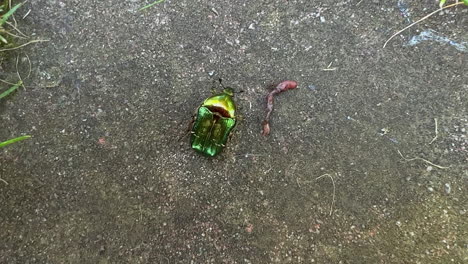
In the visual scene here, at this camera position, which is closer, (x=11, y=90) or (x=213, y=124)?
(x=213, y=124)

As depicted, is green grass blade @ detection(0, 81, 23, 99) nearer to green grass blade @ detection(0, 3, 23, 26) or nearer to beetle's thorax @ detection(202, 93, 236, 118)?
green grass blade @ detection(0, 3, 23, 26)

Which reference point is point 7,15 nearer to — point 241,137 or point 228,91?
point 228,91

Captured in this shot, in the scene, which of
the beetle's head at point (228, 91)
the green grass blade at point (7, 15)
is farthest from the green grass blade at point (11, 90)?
the beetle's head at point (228, 91)

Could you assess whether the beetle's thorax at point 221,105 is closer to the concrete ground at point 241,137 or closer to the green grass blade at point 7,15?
the concrete ground at point 241,137

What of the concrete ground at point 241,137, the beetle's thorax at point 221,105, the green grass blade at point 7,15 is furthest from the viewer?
the green grass blade at point 7,15

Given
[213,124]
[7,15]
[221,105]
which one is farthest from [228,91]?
[7,15]

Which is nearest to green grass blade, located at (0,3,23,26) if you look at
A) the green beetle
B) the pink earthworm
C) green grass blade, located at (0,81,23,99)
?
green grass blade, located at (0,81,23,99)
